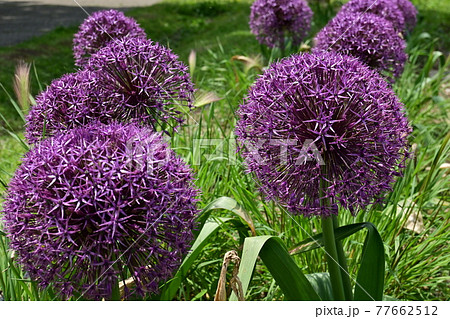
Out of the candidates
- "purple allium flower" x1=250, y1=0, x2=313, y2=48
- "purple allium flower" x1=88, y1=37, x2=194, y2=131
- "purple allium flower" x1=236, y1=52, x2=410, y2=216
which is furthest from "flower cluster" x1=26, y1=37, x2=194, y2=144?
"purple allium flower" x1=250, y1=0, x2=313, y2=48

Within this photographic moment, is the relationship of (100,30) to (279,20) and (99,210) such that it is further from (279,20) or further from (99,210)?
(279,20)

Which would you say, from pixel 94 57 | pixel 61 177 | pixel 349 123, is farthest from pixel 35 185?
pixel 349 123

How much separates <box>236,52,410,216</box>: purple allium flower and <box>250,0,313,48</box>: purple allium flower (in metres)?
3.84

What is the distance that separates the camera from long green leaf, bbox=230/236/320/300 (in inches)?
78.1

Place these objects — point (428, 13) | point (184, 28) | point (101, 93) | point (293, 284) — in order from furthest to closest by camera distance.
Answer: point (428, 13), point (184, 28), point (101, 93), point (293, 284)

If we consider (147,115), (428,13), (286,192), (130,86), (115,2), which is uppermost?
(115,2)

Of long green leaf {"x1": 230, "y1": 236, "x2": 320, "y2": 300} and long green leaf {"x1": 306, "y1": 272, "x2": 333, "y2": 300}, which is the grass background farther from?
long green leaf {"x1": 230, "y1": 236, "x2": 320, "y2": 300}

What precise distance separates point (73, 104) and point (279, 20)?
13.3 ft

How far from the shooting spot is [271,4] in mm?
5820

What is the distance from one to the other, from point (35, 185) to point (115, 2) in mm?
2978

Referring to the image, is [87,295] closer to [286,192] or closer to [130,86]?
[286,192]

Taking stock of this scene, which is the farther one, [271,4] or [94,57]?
[271,4]

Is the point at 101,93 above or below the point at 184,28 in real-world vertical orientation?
above

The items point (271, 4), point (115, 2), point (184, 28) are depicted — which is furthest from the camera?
point (184, 28)
